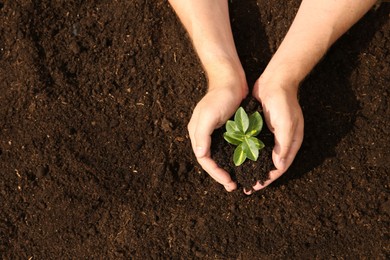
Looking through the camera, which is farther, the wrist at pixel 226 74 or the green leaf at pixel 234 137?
the wrist at pixel 226 74

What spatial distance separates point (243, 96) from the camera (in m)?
2.02

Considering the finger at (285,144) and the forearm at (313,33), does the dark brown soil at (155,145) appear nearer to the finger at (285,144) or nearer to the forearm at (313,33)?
the forearm at (313,33)

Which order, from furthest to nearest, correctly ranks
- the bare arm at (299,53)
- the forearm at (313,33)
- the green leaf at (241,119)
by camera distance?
the forearm at (313,33) < the bare arm at (299,53) < the green leaf at (241,119)

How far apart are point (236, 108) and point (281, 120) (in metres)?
0.21

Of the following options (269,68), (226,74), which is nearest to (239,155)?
(226,74)

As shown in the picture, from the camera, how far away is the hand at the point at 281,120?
1807mm

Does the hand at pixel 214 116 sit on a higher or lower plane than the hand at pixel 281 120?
higher

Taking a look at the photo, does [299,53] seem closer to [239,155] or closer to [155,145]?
[239,155]

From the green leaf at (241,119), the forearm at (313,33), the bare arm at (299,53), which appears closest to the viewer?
the green leaf at (241,119)

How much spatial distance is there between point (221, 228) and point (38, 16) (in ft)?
4.88

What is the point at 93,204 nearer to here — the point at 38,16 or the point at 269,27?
the point at 38,16

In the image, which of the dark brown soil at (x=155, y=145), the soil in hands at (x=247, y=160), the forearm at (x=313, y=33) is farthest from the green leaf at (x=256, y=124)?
the dark brown soil at (x=155, y=145)

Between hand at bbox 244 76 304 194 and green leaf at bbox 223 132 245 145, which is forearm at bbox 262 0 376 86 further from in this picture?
green leaf at bbox 223 132 245 145

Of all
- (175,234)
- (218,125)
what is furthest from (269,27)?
(175,234)
